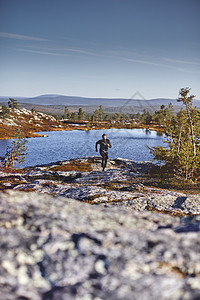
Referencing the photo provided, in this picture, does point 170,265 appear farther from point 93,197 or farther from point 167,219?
point 93,197

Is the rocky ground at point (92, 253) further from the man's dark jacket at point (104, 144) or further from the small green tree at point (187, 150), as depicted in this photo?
the man's dark jacket at point (104, 144)

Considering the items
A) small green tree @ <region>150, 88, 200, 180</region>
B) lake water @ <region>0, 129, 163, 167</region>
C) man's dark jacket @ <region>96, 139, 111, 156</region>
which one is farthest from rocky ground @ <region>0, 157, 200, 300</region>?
lake water @ <region>0, 129, 163, 167</region>

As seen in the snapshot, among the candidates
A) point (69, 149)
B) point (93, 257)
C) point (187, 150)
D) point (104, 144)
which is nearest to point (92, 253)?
point (93, 257)

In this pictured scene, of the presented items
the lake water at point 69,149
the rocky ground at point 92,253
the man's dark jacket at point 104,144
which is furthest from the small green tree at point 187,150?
the rocky ground at point 92,253

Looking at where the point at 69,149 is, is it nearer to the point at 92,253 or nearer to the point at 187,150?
the point at 187,150

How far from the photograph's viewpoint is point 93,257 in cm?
265

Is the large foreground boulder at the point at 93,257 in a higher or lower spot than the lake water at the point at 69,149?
higher

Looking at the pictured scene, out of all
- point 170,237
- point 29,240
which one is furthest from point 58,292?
point 170,237

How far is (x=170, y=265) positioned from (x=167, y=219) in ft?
2.89

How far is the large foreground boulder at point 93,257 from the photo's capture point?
2416 millimetres

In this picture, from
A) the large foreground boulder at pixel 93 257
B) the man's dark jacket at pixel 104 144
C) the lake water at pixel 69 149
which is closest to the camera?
the large foreground boulder at pixel 93 257

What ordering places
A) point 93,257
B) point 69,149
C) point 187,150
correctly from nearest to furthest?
point 93,257 < point 187,150 < point 69,149

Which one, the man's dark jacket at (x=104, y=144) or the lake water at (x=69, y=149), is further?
the lake water at (x=69, y=149)

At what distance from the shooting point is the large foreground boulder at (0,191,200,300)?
2.42 metres
